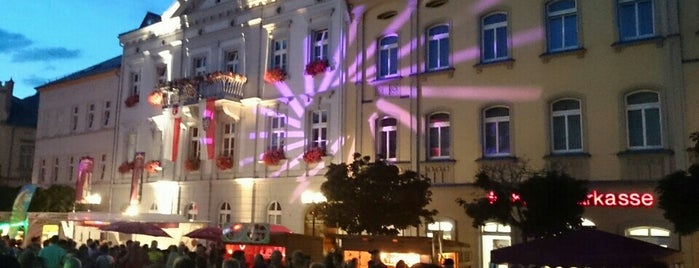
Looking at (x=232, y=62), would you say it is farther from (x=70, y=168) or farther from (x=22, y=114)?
(x=22, y=114)

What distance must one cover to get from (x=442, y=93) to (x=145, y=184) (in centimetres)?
1481

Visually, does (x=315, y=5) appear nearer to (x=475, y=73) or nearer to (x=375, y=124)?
(x=375, y=124)

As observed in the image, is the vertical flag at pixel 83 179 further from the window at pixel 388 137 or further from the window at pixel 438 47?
the window at pixel 438 47

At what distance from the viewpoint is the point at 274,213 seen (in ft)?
80.6

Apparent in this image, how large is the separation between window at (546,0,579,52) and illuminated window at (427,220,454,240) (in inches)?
224

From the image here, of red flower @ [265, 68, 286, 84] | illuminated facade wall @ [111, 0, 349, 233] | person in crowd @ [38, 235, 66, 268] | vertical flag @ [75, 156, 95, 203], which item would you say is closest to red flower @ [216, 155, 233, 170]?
illuminated facade wall @ [111, 0, 349, 233]

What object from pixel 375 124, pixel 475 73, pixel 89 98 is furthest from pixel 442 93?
pixel 89 98

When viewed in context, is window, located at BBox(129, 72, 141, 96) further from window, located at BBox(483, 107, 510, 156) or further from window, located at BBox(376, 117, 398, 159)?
window, located at BBox(483, 107, 510, 156)

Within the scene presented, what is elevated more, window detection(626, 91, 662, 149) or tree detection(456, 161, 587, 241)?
window detection(626, 91, 662, 149)

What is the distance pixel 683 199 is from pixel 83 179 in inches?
1010

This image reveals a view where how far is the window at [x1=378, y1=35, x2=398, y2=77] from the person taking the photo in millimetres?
22188

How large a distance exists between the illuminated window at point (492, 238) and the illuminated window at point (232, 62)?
12.4 metres

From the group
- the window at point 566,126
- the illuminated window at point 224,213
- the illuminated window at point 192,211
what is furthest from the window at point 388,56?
the illuminated window at point 192,211

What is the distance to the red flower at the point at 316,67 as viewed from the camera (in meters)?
23.6
